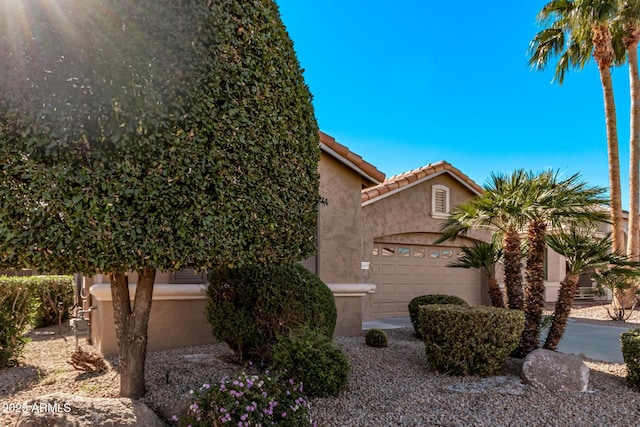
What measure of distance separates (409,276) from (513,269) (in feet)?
21.6

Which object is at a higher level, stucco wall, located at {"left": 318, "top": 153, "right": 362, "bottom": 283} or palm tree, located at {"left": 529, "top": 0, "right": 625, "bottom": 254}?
palm tree, located at {"left": 529, "top": 0, "right": 625, "bottom": 254}

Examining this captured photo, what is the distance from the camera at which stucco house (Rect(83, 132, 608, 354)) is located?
7676 millimetres

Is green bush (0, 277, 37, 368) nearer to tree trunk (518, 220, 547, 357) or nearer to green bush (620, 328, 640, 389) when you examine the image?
tree trunk (518, 220, 547, 357)

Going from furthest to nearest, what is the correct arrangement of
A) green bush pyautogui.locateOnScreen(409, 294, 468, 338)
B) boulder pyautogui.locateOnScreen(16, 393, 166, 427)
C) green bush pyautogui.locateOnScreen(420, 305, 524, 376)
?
green bush pyautogui.locateOnScreen(409, 294, 468, 338) < green bush pyautogui.locateOnScreen(420, 305, 524, 376) < boulder pyautogui.locateOnScreen(16, 393, 166, 427)

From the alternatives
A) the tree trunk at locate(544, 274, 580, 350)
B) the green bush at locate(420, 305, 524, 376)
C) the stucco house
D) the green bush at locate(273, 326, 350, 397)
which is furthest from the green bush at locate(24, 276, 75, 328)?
the tree trunk at locate(544, 274, 580, 350)

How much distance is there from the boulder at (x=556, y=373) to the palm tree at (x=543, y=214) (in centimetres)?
113

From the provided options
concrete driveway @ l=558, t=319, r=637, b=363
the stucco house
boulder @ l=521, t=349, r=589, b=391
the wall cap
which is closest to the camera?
boulder @ l=521, t=349, r=589, b=391

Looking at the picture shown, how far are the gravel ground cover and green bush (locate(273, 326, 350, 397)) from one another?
0.16 meters

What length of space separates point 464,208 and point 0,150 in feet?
21.5

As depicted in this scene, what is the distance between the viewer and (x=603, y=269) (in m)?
6.74

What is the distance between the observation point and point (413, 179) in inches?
518

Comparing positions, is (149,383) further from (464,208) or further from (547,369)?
(464,208)

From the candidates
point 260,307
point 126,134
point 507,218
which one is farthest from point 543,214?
point 126,134

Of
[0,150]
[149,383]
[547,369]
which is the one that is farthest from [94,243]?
[547,369]
